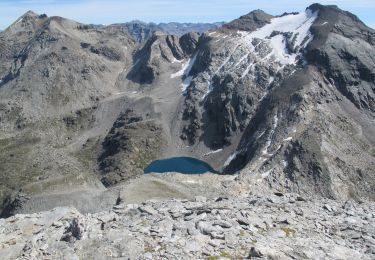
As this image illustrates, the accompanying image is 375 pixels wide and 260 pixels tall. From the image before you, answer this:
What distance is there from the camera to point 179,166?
175m

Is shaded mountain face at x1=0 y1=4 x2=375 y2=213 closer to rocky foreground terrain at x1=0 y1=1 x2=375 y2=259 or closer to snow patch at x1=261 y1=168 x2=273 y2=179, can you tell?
snow patch at x1=261 y1=168 x2=273 y2=179

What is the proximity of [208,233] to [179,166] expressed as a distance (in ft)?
465

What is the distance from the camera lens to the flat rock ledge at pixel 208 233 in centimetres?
3216

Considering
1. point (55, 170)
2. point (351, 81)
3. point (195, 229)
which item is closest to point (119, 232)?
point (195, 229)

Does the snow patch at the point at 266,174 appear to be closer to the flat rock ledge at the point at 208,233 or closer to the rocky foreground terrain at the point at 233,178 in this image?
the rocky foreground terrain at the point at 233,178

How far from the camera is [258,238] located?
33.6 m

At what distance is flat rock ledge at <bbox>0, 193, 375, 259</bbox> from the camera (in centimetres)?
3216

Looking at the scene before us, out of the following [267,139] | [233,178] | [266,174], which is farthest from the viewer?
[267,139]

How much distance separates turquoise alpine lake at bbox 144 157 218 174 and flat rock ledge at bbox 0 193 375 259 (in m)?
128

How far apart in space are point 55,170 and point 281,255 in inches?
4331

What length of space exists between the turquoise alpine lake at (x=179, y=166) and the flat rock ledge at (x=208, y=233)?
12796cm

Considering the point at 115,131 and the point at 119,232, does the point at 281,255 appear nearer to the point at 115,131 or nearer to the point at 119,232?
the point at 119,232

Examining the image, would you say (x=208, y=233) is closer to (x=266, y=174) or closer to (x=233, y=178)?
(x=233, y=178)

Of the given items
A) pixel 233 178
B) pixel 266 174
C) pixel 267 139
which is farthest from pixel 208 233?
pixel 267 139
